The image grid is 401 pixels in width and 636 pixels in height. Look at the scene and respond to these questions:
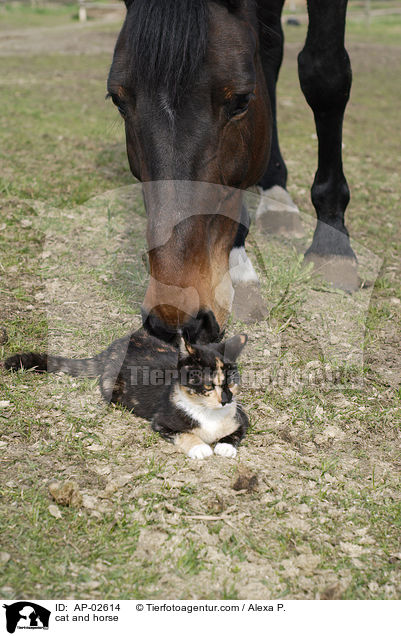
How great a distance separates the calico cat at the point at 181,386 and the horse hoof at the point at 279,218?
269 cm

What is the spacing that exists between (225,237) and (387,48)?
1698 cm

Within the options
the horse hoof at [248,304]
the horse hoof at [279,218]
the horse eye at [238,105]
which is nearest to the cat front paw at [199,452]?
the horse hoof at [248,304]

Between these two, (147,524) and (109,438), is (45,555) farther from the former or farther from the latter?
(109,438)

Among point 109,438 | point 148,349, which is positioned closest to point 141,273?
point 148,349

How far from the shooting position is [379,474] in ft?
9.79

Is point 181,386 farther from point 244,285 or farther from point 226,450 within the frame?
point 244,285

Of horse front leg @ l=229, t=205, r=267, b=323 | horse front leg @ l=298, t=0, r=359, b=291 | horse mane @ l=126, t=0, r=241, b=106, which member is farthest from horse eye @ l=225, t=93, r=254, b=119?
horse front leg @ l=298, t=0, r=359, b=291

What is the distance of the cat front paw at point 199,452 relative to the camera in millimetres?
2934

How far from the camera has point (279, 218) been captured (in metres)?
5.86

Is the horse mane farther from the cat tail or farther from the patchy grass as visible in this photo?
the cat tail

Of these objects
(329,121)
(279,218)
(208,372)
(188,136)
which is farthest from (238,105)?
(279,218)

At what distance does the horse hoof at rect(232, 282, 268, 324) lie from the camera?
14.0 feet

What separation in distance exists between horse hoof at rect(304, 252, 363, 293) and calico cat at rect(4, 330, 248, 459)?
1.90 meters
